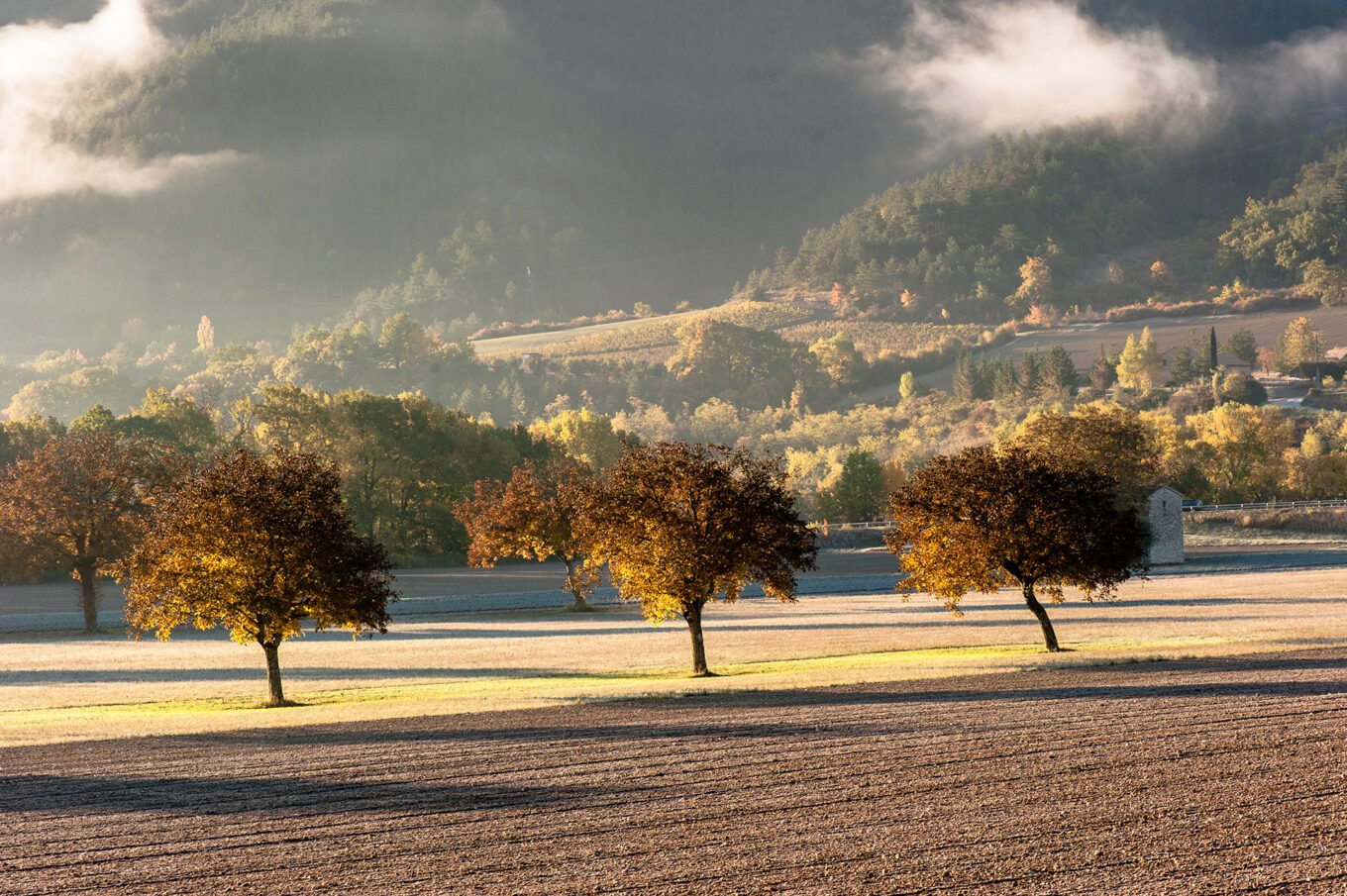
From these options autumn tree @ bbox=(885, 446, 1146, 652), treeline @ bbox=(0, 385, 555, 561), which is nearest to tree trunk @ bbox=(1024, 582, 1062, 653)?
autumn tree @ bbox=(885, 446, 1146, 652)

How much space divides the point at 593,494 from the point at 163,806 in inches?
1096

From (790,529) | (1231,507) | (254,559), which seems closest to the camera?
(254,559)

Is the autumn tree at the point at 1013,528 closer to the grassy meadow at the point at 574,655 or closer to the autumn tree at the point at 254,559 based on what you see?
the grassy meadow at the point at 574,655

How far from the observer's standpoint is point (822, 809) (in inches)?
932

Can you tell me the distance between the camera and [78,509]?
83625 mm

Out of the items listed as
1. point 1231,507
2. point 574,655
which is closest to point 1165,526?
point 1231,507

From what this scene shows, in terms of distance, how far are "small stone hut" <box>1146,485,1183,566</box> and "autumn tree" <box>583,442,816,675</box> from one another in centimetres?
7884

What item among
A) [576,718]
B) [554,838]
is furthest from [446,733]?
[554,838]

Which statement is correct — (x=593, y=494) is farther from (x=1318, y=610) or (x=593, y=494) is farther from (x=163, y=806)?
(x=1318, y=610)

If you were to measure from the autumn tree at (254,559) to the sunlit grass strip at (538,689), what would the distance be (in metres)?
2.81

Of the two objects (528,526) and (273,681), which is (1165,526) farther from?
(273,681)

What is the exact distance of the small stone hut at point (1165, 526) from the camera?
122 meters

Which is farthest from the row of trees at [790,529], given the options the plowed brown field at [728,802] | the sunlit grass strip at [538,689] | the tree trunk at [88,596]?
the tree trunk at [88,596]

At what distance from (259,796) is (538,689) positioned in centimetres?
1820
